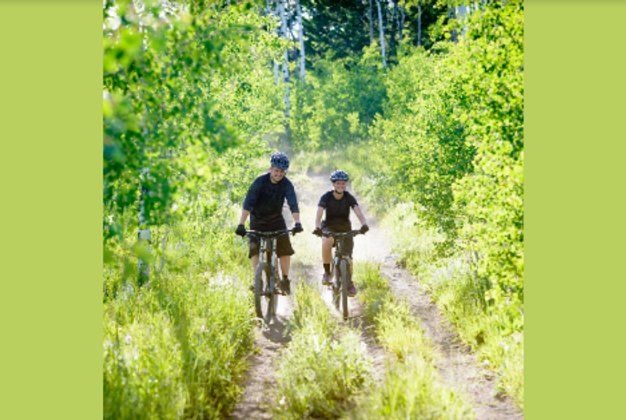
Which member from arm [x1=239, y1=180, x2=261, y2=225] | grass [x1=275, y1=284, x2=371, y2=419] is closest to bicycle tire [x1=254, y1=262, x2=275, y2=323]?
arm [x1=239, y1=180, x2=261, y2=225]

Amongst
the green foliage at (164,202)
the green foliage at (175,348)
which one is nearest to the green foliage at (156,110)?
the green foliage at (164,202)

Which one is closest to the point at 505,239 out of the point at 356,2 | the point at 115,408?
the point at 115,408

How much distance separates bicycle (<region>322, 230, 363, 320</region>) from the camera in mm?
7957

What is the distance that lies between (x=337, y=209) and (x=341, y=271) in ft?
3.42

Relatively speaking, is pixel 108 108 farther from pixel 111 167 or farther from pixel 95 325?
pixel 95 325

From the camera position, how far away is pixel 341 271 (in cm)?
810

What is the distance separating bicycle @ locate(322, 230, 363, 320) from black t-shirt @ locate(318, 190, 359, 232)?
222mm

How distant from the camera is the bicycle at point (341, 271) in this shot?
796 centimetres

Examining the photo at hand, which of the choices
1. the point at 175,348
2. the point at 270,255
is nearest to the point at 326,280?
the point at 270,255

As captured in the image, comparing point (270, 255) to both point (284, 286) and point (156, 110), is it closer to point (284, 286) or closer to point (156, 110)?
point (284, 286)

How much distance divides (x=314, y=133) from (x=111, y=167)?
22.7 m

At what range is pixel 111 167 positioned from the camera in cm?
329

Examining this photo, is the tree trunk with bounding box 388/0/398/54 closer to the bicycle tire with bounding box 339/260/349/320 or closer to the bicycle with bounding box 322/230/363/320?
the bicycle with bounding box 322/230/363/320

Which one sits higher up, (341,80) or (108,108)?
(341,80)
